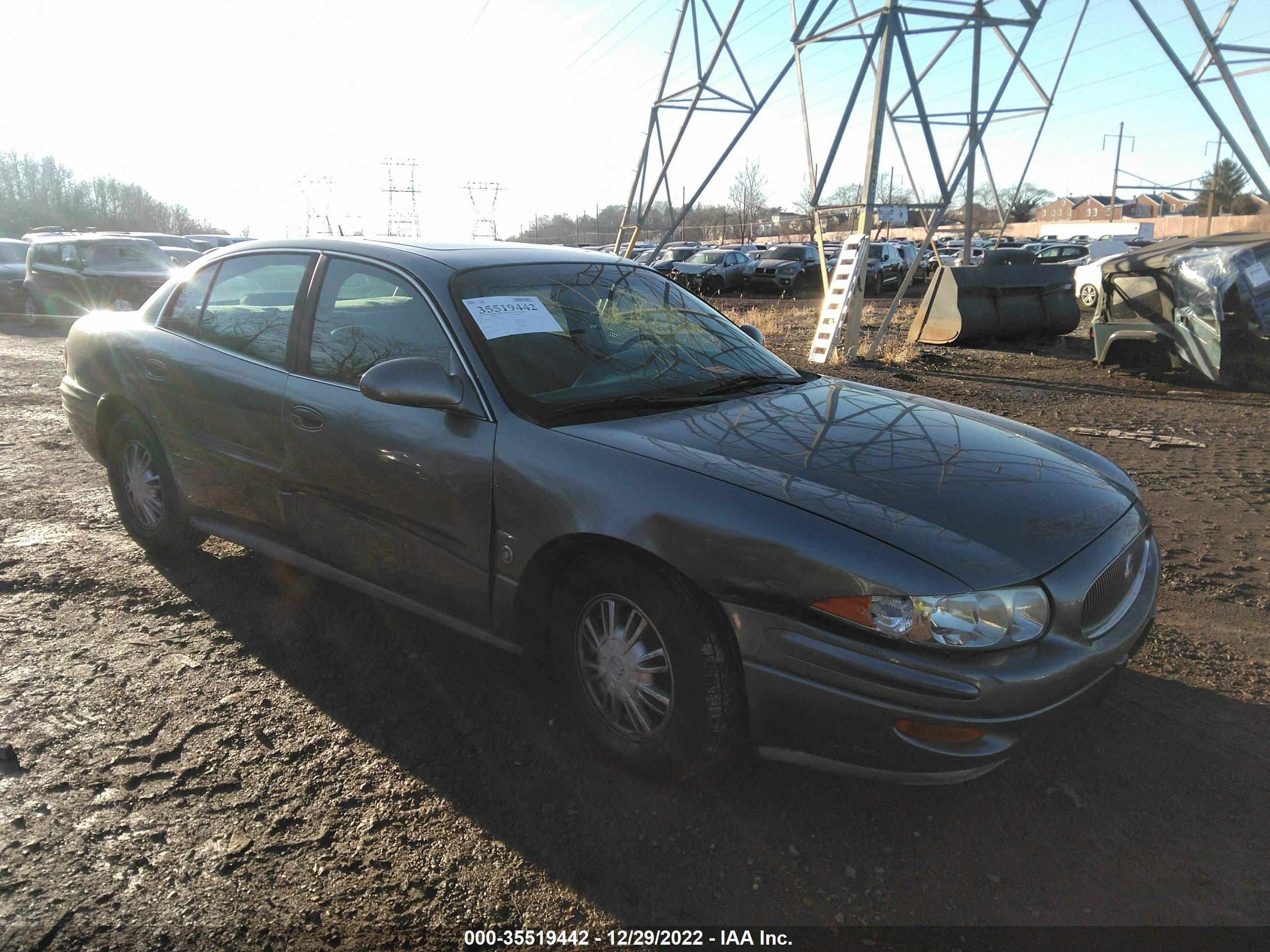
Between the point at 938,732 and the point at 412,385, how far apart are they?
6.30 ft

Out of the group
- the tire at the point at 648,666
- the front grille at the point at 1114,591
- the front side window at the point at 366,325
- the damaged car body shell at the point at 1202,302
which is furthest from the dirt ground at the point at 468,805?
the damaged car body shell at the point at 1202,302

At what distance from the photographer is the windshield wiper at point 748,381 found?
3.38 m

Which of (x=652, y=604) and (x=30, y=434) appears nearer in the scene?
(x=652, y=604)

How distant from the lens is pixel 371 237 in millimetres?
3764

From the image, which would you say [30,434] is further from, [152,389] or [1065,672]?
[1065,672]

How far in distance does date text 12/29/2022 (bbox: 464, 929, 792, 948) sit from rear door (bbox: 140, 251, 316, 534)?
2.06 metres

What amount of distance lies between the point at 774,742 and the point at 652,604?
0.51m

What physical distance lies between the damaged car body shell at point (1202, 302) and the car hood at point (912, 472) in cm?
745

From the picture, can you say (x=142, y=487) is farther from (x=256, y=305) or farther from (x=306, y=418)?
(x=306, y=418)

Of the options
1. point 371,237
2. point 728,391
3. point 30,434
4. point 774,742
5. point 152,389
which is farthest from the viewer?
point 30,434

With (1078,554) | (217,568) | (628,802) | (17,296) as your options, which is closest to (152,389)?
(217,568)

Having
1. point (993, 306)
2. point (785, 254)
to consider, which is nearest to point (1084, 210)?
point (785, 254)

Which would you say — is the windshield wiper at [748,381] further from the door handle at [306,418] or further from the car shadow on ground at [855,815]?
the door handle at [306,418]

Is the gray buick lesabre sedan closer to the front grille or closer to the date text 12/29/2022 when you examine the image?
the front grille
